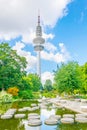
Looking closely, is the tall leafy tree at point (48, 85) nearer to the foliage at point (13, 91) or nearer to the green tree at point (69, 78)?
the foliage at point (13, 91)

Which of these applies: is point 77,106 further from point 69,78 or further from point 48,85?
point 48,85

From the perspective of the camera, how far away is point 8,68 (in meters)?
53.7

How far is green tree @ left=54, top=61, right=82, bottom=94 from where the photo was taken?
49312 mm

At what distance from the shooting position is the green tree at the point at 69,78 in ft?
162

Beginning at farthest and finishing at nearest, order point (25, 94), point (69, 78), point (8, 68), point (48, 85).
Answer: point (48, 85) → point (25, 94) → point (8, 68) → point (69, 78)

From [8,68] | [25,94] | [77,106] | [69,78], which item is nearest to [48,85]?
[25,94]

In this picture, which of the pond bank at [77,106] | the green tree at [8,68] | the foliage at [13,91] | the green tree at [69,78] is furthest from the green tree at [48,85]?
the pond bank at [77,106]

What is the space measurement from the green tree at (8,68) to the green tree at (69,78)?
29.4 feet

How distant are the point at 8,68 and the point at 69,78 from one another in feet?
40.6

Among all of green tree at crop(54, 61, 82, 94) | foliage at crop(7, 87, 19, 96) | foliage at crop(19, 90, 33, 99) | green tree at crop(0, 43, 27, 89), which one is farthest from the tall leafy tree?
green tree at crop(54, 61, 82, 94)

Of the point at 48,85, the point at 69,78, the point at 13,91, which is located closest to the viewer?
the point at 69,78

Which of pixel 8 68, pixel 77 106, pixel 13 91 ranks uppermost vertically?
pixel 8 68

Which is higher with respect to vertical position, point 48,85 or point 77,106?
point 48,85

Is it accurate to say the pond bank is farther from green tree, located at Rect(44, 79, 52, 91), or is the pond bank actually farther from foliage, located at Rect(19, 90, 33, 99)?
green tree, located at Rect(44, 79, 52, 91)
